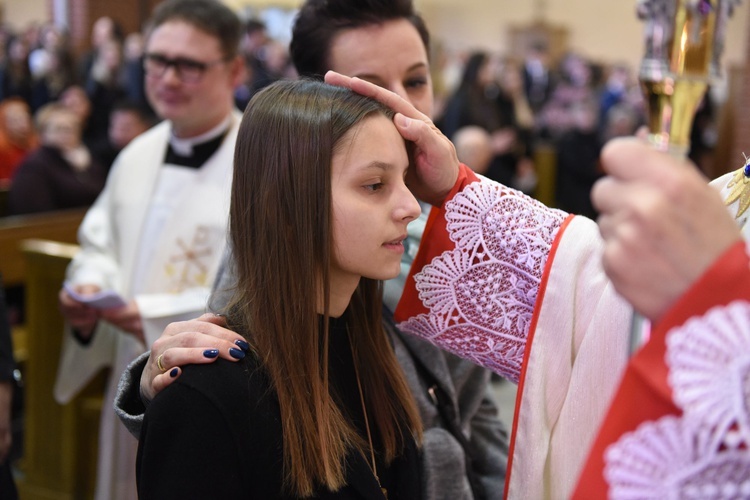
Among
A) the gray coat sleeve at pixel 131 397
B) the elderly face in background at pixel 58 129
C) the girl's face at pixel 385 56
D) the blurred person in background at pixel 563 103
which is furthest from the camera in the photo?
the blurred person in background at pixel 563 103

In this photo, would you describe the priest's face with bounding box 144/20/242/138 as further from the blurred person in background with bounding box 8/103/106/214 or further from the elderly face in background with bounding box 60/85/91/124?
the elderly face in background with bounding box 60/85/91/124

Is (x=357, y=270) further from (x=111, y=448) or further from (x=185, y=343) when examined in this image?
(x=111, y=448)

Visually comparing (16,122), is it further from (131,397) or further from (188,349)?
(188,349)

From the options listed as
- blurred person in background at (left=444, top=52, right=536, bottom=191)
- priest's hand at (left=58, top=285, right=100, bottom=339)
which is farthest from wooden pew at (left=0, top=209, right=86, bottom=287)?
blurred person in background at (left=444, top=52, right=536, bottom=191)

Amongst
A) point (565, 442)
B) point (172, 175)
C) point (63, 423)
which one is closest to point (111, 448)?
point (63, 423)

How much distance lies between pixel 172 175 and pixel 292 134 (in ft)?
5.75

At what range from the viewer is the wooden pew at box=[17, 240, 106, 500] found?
3340 mm

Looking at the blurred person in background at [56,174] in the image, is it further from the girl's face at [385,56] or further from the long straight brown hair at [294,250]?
the long straight brown hair at [294,250]

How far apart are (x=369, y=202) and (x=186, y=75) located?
1.70 m

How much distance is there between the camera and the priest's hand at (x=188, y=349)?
4.10ft

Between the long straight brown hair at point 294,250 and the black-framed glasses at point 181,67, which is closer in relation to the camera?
the long straight brown hair at point 294,250

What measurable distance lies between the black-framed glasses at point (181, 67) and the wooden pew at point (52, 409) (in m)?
0.92

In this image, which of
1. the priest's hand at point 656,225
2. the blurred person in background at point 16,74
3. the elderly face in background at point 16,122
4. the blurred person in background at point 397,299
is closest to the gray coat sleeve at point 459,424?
the blurred person in background at point 397,299

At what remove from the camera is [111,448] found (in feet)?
9.63
